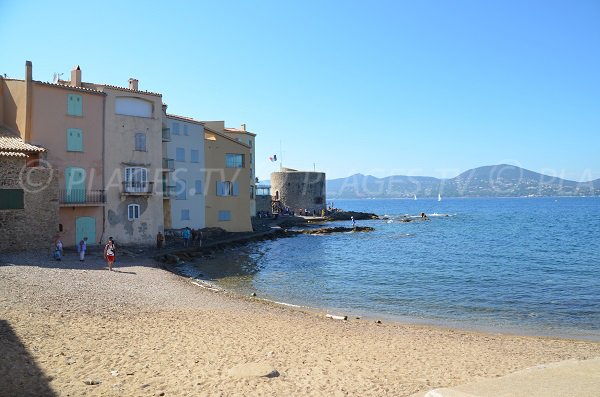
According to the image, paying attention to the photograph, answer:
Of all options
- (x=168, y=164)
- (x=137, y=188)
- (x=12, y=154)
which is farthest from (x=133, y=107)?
(x=12, y=154)

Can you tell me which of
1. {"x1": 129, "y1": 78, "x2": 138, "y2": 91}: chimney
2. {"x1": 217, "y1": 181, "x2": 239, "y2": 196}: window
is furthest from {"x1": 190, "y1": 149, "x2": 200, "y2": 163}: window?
{"x1": 129, "y1": 78, "x2": 138, "y2": 91}: chimney

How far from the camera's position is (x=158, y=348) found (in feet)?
39.8

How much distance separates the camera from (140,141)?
33.3m

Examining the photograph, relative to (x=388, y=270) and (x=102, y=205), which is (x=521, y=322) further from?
(x=102, y=205)

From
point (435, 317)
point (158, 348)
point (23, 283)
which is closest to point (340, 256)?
point (435, 317)

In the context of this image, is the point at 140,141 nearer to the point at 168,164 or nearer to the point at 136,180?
the point at 136,180

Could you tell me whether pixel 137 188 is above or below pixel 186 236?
above

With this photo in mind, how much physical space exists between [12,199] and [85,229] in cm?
686

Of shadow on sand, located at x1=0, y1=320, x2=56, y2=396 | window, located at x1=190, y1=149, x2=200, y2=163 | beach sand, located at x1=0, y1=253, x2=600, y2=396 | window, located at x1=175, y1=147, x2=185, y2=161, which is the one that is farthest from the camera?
window, located at x1=190, y1=149, x2=200, y2=163

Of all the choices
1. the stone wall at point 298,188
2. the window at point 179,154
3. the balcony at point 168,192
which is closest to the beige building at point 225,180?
the window at point 179,154

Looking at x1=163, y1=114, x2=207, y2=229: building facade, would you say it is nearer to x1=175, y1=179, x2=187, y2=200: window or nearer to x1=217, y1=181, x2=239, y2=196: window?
x1=175, y1=179, x2=187, y2=200: window

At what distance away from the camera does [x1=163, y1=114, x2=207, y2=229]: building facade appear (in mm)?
40906

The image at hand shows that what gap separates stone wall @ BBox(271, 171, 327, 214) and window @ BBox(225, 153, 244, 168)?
38610 millimetres

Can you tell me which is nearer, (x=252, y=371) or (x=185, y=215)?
(x=252, y=371)
